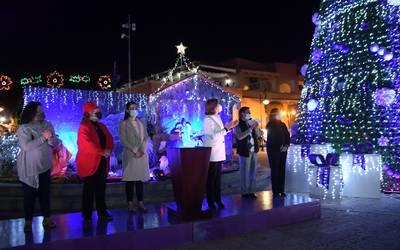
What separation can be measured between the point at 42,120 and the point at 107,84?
11.4m

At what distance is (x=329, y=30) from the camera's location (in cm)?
1062

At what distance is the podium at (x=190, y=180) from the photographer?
573 cm

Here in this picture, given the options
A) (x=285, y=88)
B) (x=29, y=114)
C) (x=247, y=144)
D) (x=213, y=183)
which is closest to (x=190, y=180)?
(x=213, y=183)

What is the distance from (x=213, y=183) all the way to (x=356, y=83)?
5005 millimetres

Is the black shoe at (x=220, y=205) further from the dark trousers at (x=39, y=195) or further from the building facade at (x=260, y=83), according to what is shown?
the building facade at (x=260, y=83)

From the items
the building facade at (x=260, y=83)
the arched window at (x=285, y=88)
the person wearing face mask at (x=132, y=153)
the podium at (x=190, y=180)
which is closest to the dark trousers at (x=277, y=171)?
the podium at (x=190, y=180)

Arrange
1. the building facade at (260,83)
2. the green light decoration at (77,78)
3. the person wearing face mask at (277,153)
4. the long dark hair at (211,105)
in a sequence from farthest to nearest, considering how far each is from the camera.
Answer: the building facade at (260,83), the green light decoration at (77,78), the person wearing face mask at (277,153), the long dark hair at (211,105)

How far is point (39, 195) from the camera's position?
5.45m

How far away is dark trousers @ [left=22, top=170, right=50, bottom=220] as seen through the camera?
5297 millimetres

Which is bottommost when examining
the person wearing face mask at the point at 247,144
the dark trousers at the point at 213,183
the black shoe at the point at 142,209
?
the black shoe at the point at 142,209

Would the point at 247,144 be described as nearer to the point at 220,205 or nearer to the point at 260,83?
the point at 220,205

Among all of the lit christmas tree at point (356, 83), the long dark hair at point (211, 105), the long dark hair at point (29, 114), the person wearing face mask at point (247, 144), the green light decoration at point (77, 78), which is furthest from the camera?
the green light decoration at point (77, 78)

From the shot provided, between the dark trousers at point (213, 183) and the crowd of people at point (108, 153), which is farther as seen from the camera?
the dark trousers at point (213, 183)

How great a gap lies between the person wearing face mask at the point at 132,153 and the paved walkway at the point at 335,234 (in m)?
1.47
